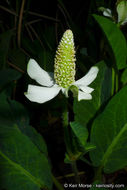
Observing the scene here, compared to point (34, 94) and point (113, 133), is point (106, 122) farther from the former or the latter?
point (34, 94)

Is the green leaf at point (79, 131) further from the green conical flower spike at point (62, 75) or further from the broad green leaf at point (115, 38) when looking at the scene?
the broad green leaf at point (115, 38)

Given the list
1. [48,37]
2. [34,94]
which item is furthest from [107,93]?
[48,37]

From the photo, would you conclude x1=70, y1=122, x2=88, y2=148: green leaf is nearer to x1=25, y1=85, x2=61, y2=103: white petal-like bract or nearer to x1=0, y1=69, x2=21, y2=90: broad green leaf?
x1=25, y1=85, x2=61, y2=103: white petal-like bract

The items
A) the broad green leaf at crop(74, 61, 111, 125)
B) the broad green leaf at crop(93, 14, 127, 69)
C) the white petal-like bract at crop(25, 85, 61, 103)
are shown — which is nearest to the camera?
the white petal-like bract at crop(25, 85, 61, 103)

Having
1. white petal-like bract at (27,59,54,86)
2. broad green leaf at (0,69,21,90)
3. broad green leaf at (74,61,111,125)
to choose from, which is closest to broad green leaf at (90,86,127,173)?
broad green leaf at (74,61,111,125)

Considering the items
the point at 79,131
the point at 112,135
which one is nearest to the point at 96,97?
the point at 112,135

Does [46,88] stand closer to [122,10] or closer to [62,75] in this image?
[62,75]

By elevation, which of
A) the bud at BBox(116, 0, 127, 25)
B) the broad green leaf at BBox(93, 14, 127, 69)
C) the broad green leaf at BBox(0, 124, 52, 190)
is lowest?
the broad green leaf at BBox(0, 124, 52, 190)
